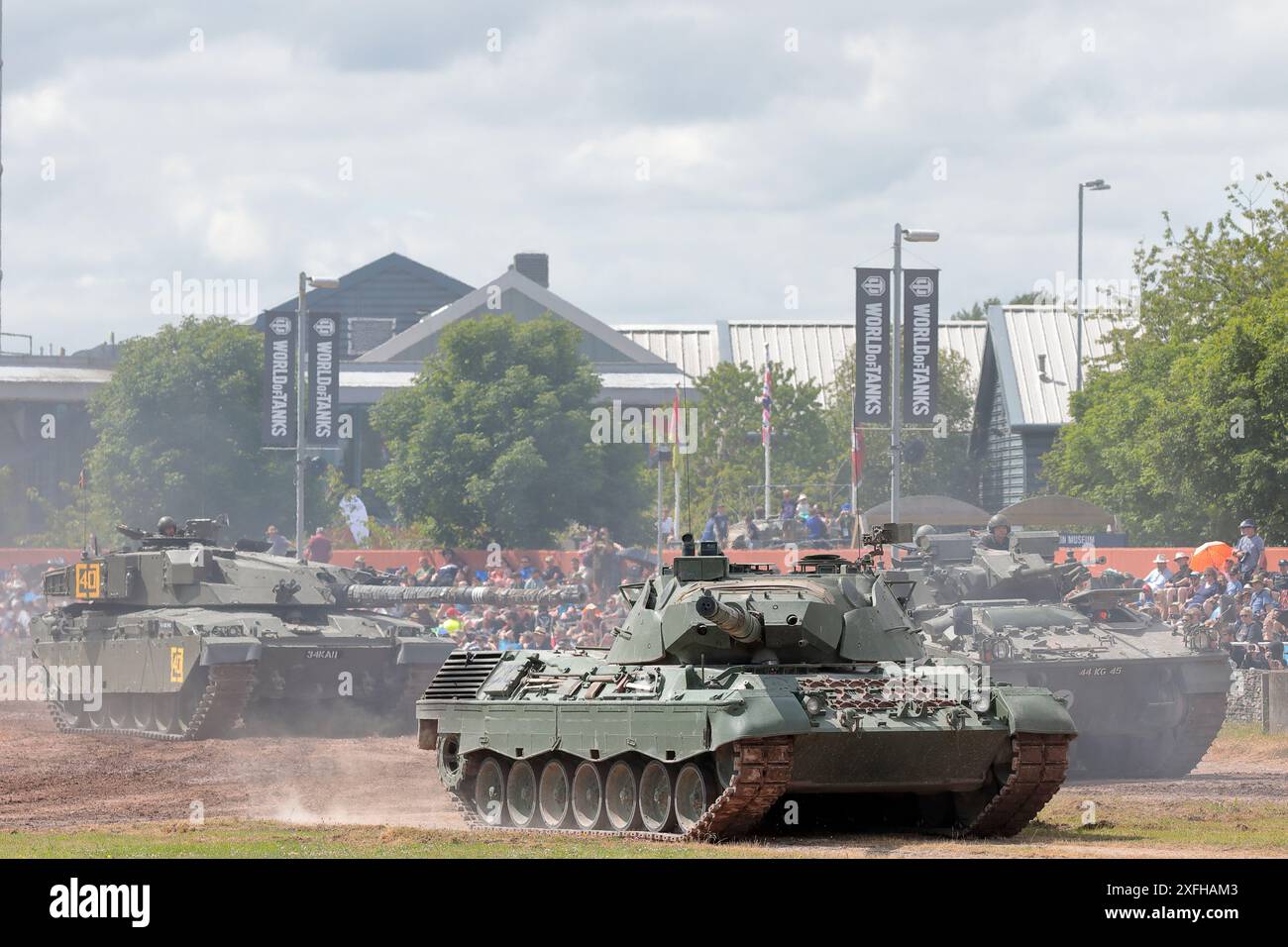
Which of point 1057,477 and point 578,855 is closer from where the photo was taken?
point 578,855

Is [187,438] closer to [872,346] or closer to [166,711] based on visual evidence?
[166,711]

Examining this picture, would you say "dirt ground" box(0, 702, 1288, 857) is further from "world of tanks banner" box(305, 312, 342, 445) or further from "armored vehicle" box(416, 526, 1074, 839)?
"world of tanks banner" box(305, 312, 342, 445)

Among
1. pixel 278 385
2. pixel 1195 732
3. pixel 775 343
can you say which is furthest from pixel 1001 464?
pixel 1195 732

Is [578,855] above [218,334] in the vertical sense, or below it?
below

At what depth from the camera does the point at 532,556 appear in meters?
43.6

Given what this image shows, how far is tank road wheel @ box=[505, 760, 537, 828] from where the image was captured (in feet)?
65.9

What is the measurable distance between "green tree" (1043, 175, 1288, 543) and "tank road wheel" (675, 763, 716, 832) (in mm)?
22292

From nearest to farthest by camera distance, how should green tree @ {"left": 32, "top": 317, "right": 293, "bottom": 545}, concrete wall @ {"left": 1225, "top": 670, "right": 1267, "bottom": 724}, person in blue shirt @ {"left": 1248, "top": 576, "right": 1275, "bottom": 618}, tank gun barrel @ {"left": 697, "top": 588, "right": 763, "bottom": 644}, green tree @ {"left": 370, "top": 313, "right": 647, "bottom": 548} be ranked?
tank gun barrel @ {"left": 697, "top": 588, "right": 763, "bottom": 644} < concrete wall @ {"left": 1225, "top": 670, "right": 1267, "bottom": 724} < person in blue shirt @ {"left": 1248, "top": 576, "right": 1275, "bottom": 618} < green tree @ {"left": 370, "top": 313, "right": 647, "bottom": 548} < green tree @ {"left": 32, "top": 317, "right": 293, "bottom": 545}

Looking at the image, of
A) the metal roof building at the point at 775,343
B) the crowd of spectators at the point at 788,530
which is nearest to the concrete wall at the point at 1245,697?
the crowd of spectators at the point at 788,530

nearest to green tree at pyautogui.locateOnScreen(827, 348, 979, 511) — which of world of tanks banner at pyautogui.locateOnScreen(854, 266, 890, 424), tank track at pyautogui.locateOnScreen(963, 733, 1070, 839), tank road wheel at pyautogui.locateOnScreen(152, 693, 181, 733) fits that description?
world of tanks banner at pyautogui.locateOnScreen(854, 266, 890, 424)
